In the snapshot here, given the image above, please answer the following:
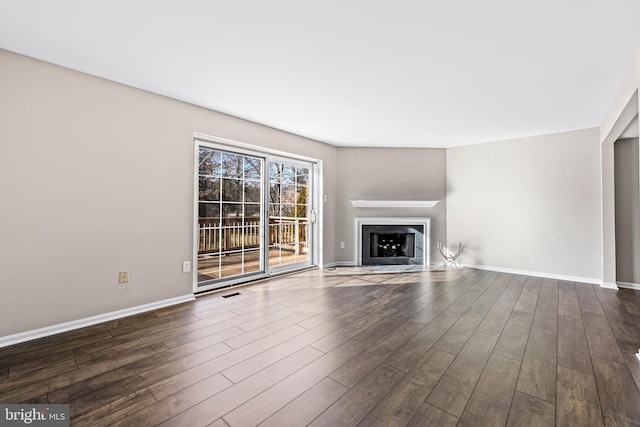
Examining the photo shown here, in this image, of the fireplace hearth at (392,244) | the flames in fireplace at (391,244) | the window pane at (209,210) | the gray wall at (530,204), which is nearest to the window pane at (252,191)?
the window pane at (209,210)

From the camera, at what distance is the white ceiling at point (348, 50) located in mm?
1771

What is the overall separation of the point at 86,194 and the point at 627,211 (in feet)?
21.9

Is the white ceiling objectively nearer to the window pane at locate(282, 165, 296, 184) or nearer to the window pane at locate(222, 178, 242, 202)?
the window pane at locate(222, 178, 242, 202)

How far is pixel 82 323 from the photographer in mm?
2549

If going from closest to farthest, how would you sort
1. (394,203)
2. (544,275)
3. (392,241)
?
1. (544,275)
2. (394,203)
3. (392,241)

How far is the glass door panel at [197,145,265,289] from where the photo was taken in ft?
11.9

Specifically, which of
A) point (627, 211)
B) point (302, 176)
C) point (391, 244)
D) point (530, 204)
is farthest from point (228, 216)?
point (627, 211)

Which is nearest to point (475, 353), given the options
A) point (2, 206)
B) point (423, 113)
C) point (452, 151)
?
point (423, 113)

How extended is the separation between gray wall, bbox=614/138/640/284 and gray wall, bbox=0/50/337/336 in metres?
5.81

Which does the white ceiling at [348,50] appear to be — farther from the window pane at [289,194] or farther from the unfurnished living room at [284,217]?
the window pane at [289,194]

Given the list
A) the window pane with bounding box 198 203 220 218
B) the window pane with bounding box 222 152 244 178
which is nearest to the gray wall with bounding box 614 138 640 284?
the window pane with bounding box 222 152 244 178

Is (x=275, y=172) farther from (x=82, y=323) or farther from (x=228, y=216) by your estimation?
(x=82, y=323)

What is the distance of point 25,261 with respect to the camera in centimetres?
229

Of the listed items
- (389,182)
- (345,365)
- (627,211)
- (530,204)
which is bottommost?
(345,365)
